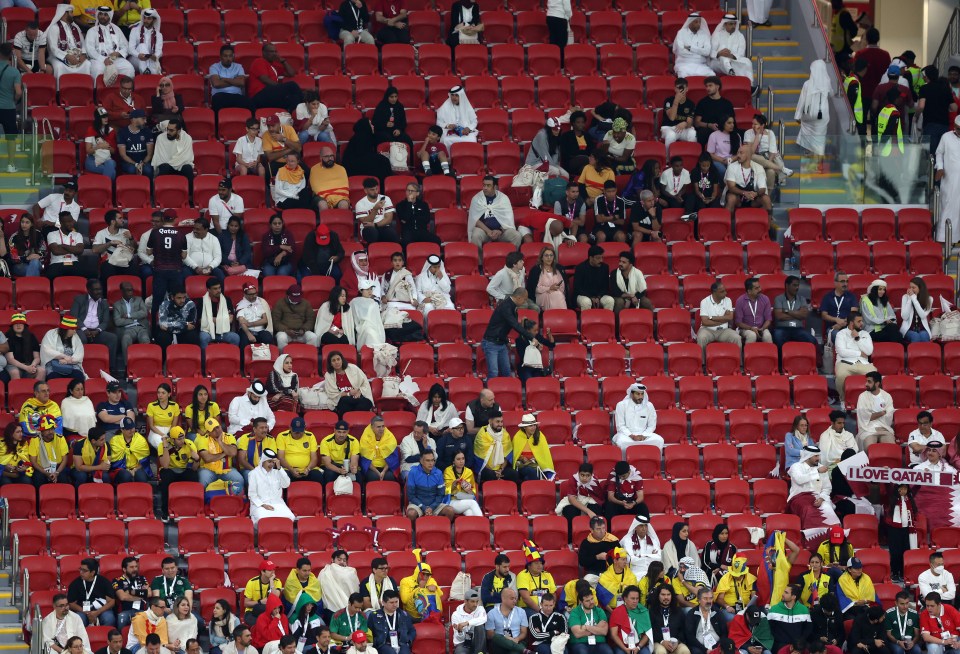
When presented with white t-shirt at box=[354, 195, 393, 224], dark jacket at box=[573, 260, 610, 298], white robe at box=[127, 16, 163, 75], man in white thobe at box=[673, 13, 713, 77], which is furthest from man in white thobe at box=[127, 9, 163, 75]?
man in white thobe at box=[673, 13, 713, 77]

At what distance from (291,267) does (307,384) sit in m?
2.12

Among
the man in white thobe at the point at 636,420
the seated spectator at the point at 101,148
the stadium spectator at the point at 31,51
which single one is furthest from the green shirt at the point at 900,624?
the stadium spectator at the point at 31,51

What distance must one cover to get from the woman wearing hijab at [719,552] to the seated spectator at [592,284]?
4.12 m

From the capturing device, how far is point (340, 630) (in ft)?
69.7

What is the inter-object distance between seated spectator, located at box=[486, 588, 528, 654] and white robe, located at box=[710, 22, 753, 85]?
33.5 ft

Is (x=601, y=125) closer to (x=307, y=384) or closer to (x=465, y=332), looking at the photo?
(x=465, y=332)

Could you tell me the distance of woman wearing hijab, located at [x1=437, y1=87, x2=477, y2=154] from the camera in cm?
2739

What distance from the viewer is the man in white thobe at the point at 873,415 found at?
2420cm

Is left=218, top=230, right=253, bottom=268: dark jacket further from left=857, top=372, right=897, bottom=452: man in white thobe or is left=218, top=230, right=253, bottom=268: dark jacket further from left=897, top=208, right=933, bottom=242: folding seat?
left=897, top=208, right=933, bottom=242: folding seat

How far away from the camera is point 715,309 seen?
83.1ft

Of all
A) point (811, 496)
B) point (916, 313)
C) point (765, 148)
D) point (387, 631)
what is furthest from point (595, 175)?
point (387, 631)

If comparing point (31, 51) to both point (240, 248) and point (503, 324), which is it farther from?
point (503, 324)

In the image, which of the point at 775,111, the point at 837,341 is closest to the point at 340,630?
the point at 837,341

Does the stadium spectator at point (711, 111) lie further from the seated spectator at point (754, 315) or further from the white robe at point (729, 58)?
the seated spectator at point (754, 315)
